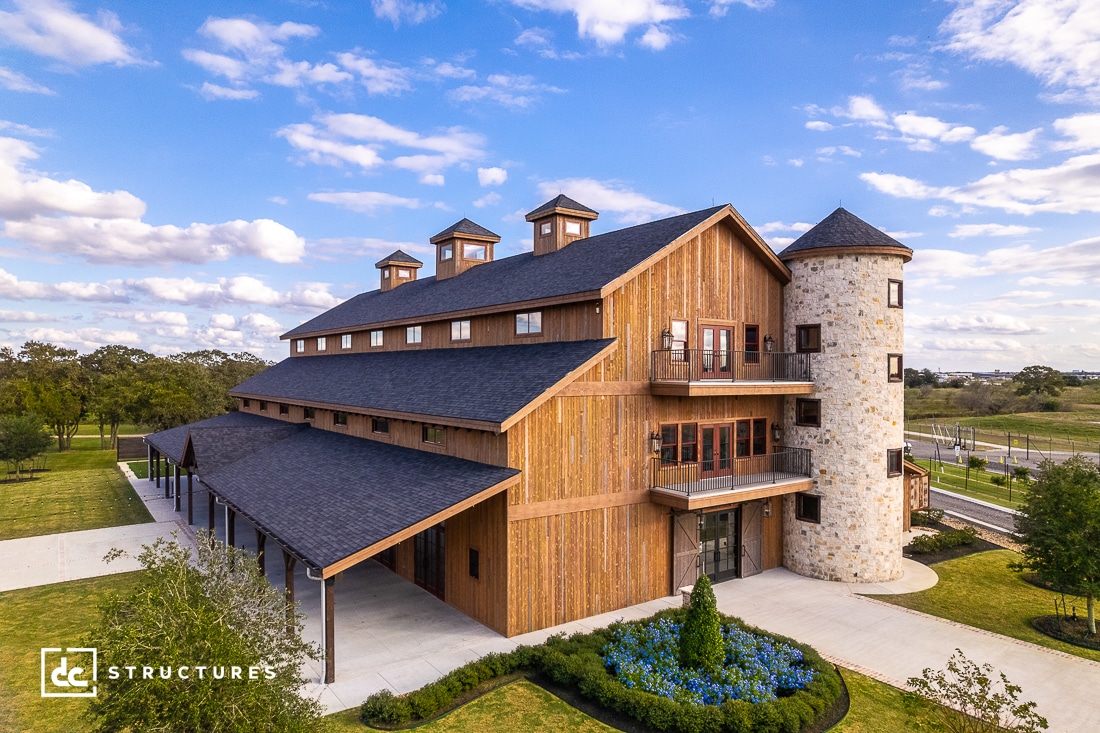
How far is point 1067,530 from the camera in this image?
14.5 m

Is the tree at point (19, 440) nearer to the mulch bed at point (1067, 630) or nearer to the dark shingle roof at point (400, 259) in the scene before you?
the dark shingle roof at point (400, 259)

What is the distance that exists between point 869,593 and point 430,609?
12569mm

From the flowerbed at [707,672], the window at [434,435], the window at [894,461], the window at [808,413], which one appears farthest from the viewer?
the window at [808,413]

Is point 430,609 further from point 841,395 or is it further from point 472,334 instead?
point 841,395

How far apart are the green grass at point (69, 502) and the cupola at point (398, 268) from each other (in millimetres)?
16746

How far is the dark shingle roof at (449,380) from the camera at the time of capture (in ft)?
49.6

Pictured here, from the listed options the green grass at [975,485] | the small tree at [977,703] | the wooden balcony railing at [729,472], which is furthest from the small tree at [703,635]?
the green grass at [975,485]

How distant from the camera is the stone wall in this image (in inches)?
724

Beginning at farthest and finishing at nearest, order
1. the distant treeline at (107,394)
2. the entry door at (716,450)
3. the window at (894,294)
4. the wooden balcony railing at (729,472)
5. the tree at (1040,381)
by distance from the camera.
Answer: the tree at (1040,381)
the distant treeline at (107,394)
the window at (894,294)
the entry door at (716,450)
the wooden balcony railing at (729,472)

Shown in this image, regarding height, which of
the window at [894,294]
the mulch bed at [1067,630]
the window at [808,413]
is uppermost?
the window at [894,294]

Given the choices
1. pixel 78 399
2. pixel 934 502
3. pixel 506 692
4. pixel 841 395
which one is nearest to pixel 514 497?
pixel 506 692

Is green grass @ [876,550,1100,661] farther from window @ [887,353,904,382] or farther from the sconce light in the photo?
the sconce light

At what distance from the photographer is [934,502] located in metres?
31.0

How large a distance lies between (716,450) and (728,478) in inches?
34.5
